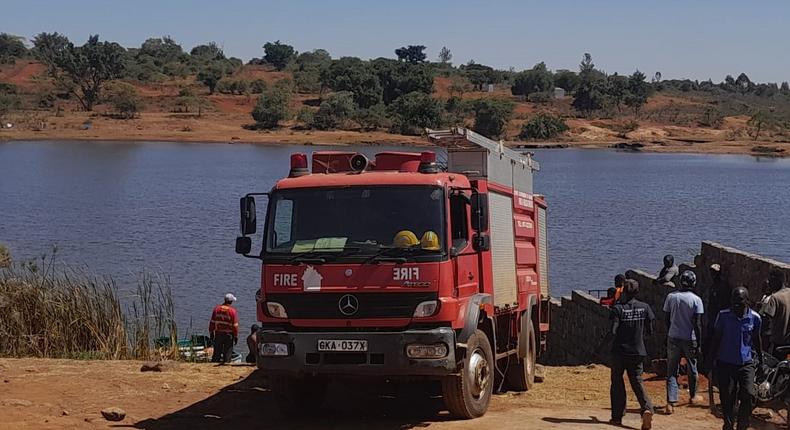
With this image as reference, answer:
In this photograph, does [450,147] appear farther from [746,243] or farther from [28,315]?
[746,243]

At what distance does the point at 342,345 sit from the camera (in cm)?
1062

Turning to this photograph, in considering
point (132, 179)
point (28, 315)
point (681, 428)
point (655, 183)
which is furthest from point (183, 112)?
point (681, 428)

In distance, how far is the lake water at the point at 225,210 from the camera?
1291 inches

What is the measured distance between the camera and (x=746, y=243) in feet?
126

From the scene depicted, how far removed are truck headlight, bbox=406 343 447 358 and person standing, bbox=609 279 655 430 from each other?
86.3 inches

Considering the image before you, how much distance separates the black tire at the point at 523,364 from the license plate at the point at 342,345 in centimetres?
368

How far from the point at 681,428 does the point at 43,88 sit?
104 metres

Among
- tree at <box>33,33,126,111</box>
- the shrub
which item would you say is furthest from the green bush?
tree at <box>33,33,126,111</box>

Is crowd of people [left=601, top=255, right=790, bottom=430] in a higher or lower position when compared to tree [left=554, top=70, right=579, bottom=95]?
lower

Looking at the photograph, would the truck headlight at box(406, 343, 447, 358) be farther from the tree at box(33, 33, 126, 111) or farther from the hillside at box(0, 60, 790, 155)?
the tree at box(33, 33, 126, 111)

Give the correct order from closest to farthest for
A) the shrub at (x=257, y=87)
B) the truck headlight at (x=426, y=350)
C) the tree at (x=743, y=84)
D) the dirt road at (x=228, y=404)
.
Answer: the truck headlight at (x=426, y=350) < the dirt road at (x=228, y=404) < the shrub at (x=257, y=87) < the tree at (x=743, y=84)

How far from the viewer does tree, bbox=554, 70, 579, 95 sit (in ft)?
400

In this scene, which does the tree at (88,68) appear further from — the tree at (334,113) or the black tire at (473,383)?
the black tire at (473,383)

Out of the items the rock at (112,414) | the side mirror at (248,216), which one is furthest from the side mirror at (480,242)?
the rock at (112,414)
